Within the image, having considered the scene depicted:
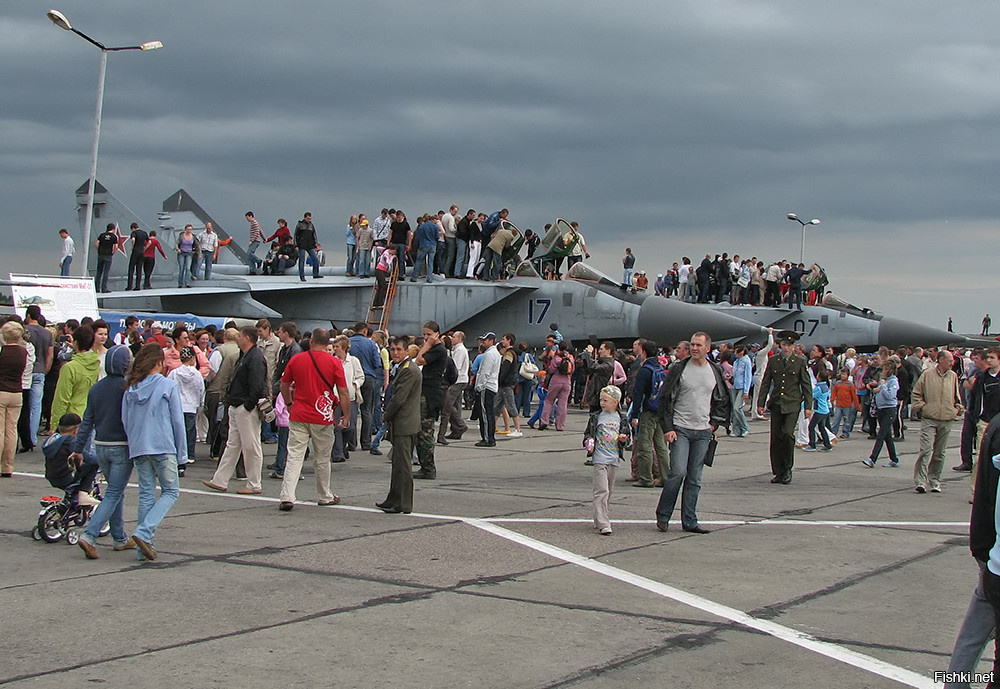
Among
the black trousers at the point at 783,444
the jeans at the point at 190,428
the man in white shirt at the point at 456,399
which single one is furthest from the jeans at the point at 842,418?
the jeans at the point at 190,428

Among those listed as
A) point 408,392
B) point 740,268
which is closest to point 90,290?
point 408,392

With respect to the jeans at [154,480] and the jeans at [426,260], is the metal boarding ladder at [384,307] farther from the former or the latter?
the jeans at [154,480]

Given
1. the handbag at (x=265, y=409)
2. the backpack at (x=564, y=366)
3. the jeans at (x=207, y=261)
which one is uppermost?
the jeans at (x=207, y=261)

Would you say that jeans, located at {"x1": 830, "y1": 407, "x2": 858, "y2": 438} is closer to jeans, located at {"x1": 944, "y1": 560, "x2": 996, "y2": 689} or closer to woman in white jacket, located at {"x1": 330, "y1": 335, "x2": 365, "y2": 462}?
woman in white jacket, located at {"x1": 330, "y1": 335, "x2": 365, "y2": 462}

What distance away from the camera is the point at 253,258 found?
1181 inches

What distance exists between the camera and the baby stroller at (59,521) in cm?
746

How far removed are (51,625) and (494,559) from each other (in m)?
3.05

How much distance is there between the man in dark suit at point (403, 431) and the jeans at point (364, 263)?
1673cm

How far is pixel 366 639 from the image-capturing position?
520cm

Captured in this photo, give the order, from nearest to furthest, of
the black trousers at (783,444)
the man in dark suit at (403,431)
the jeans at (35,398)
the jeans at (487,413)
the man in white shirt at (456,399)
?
the man in dark suit at (403,431)
the black trousers at (783,444)
the jeans at (35,398)
the jeans at (487,413)
the man in white shirt at (456,399)

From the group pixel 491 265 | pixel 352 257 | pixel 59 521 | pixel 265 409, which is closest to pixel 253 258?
pixel 352 257

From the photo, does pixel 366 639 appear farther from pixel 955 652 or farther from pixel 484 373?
pixel 484 373

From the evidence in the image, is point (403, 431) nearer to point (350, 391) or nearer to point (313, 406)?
point (313, 406)

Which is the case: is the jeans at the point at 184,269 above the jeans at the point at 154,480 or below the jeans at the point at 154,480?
above
